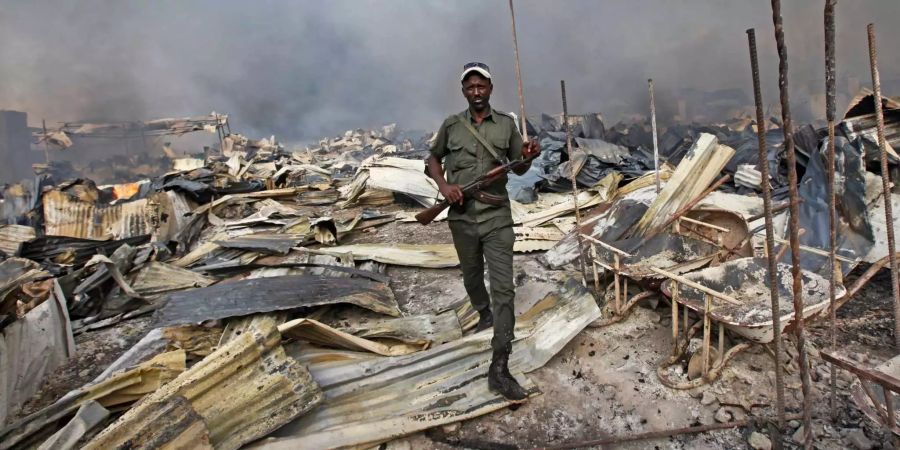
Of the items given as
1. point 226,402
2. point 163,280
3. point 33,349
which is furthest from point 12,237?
point 226,402

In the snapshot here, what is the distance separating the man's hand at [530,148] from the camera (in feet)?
10.3

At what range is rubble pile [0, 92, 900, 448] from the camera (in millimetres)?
2549

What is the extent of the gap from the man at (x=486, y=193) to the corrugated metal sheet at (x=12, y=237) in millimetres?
6113

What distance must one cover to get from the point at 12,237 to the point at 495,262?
7.14 metres

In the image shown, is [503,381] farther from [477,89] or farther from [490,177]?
[477,89]

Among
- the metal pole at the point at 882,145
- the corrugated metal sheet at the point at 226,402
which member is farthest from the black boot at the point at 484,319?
the metal pole at the point at 882,145

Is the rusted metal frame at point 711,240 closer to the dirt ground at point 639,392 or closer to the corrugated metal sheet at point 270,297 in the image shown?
the dirt ground at point 639,392

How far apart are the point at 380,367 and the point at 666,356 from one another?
6.82 feet

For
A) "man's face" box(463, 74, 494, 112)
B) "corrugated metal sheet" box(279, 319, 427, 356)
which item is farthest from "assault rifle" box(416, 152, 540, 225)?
"corrugated metal sheet" box(279, 319, 427, 356)

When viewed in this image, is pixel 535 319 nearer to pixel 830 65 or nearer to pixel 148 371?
pixel 830 65

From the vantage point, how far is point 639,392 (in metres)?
2.99

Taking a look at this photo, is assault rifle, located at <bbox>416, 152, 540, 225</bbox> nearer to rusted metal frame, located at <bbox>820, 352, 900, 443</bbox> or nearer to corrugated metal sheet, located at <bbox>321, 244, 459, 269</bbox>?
rusted metal frame, located at <bbox>820, 352, 900, 443</bbox>

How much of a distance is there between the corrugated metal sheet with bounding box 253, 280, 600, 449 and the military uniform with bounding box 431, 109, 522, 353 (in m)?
0.47

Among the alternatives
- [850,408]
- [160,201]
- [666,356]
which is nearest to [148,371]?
[666,356]
